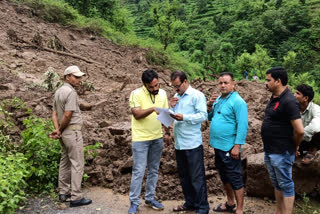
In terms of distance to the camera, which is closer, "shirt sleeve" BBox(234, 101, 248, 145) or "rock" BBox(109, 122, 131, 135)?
"shirt sleeve" BBox(234, 101, 248, 145)

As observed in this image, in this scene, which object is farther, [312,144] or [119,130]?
[119,130]

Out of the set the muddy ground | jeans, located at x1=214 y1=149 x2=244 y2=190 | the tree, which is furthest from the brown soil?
the tree

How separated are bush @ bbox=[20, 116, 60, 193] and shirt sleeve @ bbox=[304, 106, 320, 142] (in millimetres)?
3656

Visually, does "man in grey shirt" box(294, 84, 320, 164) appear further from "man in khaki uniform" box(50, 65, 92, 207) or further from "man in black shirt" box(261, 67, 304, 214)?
"man in khaki uniform" box(50, 65, 92, 207)

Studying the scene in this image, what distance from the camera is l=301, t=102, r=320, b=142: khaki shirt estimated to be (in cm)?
333

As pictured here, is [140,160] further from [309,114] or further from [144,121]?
[309,114]

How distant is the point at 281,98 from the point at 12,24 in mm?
14449

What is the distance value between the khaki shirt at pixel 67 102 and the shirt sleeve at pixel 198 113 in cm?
151

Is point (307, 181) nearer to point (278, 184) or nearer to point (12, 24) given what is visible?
point (278, 184)

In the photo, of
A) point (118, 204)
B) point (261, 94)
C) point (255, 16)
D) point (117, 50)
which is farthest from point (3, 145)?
point (255, 16)

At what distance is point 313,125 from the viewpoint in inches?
131

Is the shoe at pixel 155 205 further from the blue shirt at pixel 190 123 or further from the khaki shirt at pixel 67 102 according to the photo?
the khaki shirt at pixel 67 102

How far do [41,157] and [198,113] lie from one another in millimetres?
2632

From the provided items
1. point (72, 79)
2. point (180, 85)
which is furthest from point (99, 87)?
point (180, 85)
